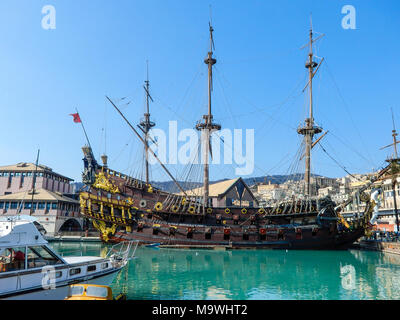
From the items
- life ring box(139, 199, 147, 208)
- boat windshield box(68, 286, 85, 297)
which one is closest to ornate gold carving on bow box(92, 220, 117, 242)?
life ring box(139, 199, 147, 208)

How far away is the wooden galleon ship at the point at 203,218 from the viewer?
36.3 m

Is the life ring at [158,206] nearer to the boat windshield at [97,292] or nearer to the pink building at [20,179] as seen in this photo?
the boat windshield at [97,292]

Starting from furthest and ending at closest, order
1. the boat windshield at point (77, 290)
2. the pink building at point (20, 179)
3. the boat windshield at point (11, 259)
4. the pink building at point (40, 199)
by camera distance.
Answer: the pink building at point (20, 179) → the pink building at point (40, 199) → the boat windshield at point (11, 259) → the boat windshield at point (77, 290)

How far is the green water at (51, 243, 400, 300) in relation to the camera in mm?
14733

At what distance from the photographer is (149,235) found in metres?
37.9

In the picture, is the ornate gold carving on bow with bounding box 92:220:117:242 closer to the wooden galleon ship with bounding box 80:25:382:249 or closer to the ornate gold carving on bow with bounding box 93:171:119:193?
the wooden galleon ship with bounding box 80:25:382:249

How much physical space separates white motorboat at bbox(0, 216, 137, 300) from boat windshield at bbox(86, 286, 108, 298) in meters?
2.01

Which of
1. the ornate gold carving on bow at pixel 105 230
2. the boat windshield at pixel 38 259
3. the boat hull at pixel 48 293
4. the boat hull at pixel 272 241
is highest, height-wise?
the boat windshield at pixel 38 259

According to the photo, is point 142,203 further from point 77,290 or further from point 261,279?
point 77,290

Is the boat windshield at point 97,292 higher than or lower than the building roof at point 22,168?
lower

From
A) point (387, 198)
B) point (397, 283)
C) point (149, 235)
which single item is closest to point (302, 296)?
point (397, 283)

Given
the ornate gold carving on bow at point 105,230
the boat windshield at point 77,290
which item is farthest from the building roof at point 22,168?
the boat windshield at point 77,290

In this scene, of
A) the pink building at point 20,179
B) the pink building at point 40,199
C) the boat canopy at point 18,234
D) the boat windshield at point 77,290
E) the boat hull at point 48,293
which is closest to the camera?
the boat hull at point 48,293
